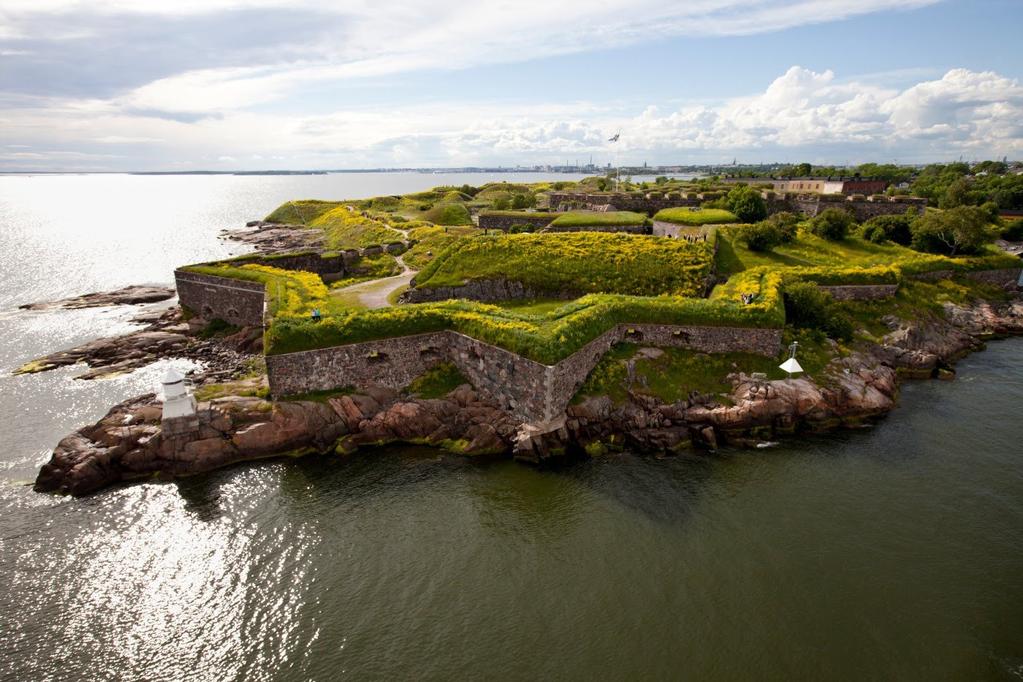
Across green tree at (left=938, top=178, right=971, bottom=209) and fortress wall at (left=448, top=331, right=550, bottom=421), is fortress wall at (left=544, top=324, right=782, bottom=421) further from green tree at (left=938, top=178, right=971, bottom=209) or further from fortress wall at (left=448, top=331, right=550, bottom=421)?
green tree at (left=938, top=178, right=971, bottom=209)

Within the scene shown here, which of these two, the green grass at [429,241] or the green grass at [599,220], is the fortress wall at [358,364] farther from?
the green grass at [599,220]

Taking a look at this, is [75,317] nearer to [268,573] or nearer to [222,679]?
[268,573]

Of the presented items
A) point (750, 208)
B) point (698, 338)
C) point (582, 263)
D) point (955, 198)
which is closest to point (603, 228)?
point (582, 263)

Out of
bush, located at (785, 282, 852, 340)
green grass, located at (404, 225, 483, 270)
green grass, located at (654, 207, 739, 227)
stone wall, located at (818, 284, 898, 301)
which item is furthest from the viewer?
green grass, located at (654, 207, 739, 227)

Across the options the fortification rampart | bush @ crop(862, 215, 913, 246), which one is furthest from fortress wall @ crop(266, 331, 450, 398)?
bush @ crop(862, 215, 913, 246)

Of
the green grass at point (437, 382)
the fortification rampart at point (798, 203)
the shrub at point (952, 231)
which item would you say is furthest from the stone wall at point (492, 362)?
the shrub at point (952, 231)
